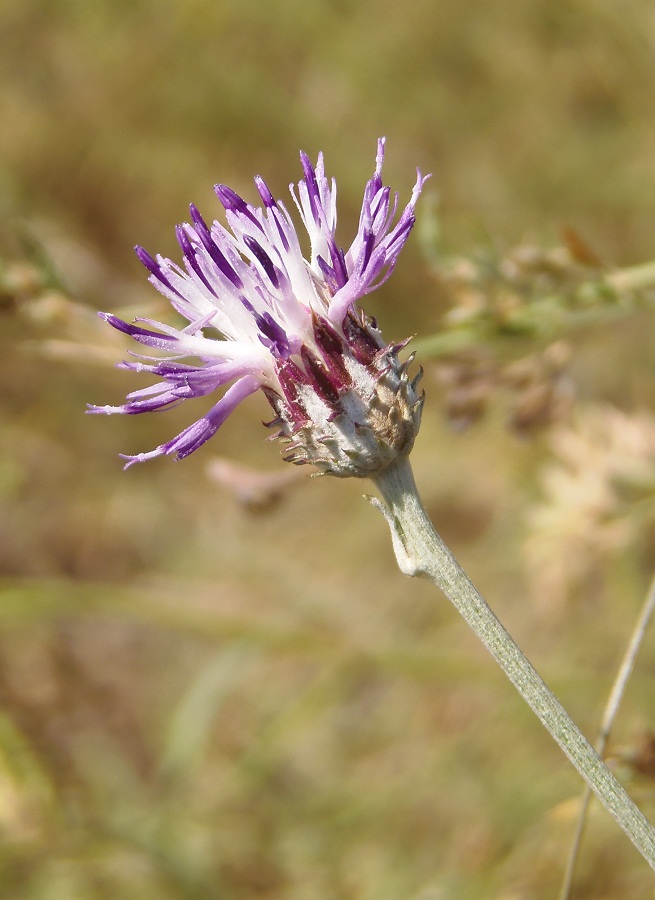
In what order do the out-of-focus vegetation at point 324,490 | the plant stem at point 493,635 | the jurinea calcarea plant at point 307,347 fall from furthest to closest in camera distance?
the out-of-focus vegetation at point 324,490
the jurinea calcarea plant at point 307,347
the plant stem at point 493,635

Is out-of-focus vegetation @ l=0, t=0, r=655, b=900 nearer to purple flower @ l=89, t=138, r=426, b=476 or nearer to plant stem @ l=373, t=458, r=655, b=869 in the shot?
purple flower @ l=89, t=138, r=426, b=476

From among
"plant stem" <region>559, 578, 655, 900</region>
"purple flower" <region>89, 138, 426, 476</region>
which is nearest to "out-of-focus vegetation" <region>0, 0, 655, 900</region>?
"purple flower" <region>89, 138, 426, 476</region>

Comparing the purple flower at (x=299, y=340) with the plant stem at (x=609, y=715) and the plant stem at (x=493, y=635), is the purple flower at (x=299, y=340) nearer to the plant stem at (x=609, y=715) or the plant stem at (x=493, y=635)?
the plant stem at (x=493, y=635)

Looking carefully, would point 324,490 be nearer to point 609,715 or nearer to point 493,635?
point 609,715

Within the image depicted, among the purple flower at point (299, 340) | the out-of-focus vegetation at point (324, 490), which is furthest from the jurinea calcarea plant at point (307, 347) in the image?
the out-of-focus vegetation at point (324, 490)

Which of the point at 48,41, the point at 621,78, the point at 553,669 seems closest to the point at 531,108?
the point at 621,78

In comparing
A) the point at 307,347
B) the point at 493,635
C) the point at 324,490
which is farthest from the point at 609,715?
the point at 324,490
